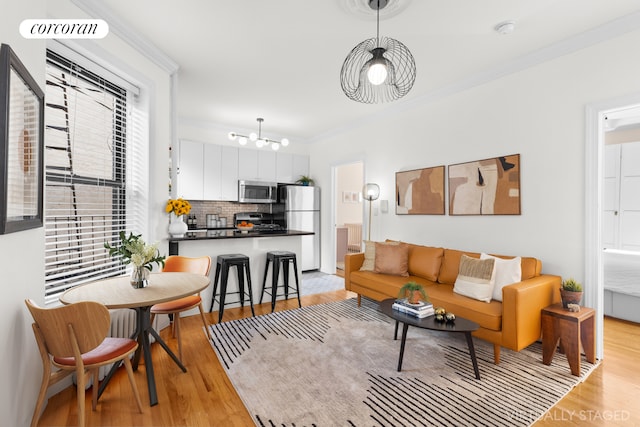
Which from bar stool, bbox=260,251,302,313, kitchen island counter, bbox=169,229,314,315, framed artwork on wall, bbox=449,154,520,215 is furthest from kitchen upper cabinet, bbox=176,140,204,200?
framed artwork on wall, bbox=449,154,520,215

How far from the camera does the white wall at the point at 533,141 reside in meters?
2.72

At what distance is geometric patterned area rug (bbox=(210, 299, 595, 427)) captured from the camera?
1.91m

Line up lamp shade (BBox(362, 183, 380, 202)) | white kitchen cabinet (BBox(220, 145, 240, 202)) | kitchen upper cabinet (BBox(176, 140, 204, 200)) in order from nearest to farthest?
lamp shade (BBox(362, 183, 380, 202))
kitchen upper cabinet (BBox(176, 140, 204, 200))
white kitchen cabinet (BBox(220, 145, 240, 202))

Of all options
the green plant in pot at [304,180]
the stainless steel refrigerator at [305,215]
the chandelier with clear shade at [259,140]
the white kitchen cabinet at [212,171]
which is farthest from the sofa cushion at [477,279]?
the white kitchen cabinet at [212,171]

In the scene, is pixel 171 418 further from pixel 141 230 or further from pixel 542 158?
pixel 542 158

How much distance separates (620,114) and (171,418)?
14.1 feet

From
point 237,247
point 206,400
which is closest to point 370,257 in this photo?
point 237,247

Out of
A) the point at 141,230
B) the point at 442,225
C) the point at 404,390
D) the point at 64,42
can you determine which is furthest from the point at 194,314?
the point at 442,225

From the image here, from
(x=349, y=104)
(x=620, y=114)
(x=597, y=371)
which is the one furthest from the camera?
(x=349, y=104)

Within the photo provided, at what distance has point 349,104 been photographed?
15.0 ft

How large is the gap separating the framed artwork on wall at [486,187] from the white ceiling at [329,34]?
101 cm

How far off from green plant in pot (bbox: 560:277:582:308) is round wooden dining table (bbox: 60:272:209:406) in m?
2.96

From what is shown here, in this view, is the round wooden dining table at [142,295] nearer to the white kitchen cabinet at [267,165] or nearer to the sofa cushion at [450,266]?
the sofa cushion at [450,266]

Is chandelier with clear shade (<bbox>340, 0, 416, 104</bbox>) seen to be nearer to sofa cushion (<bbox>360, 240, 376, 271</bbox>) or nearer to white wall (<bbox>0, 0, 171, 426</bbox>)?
white wall (<bbox>0, 0, 171, 426</bbox>)
